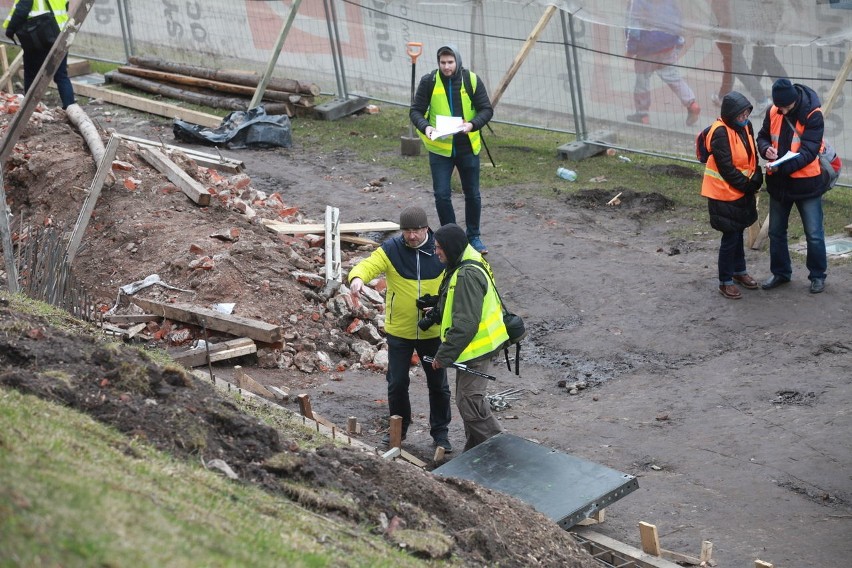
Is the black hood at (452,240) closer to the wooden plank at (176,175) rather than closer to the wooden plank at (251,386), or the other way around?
the wooden plank at (251,386)

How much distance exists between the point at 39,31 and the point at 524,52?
673cm

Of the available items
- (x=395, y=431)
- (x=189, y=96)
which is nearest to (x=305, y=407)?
(x=395, y=431)

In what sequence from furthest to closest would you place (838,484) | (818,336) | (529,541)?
(818,336), (838,484), (529,541)

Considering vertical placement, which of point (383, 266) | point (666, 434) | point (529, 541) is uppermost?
point (383, 266)

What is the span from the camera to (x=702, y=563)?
6.38 metres

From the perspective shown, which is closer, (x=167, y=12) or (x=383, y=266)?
(x=383, y=266)

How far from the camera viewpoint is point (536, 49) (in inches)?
597

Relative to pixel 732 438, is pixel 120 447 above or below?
above

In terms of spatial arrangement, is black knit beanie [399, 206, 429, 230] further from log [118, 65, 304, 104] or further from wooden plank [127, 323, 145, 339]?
log [118, 65, 304, 104]

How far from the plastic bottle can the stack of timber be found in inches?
192

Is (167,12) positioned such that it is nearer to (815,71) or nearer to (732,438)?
(815,71)

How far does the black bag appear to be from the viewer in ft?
48.2

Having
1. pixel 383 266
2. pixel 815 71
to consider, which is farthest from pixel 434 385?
pixel 815 71

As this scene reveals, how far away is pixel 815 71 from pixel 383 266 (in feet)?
23.2
